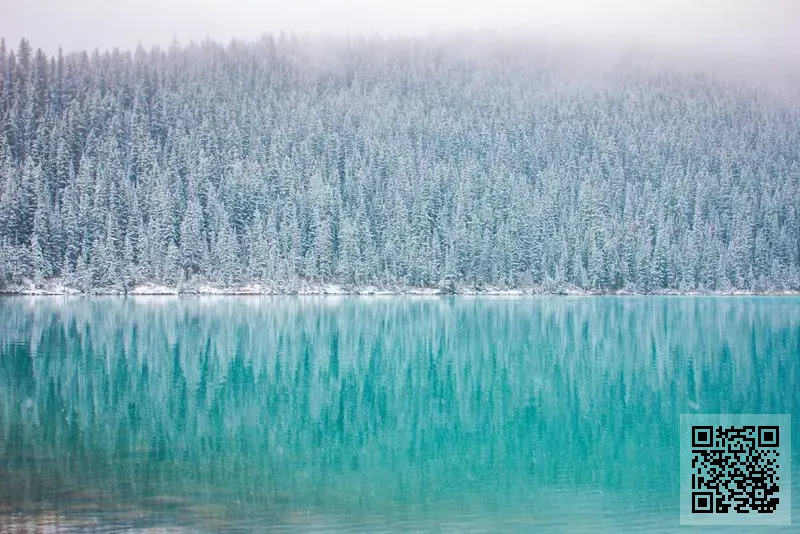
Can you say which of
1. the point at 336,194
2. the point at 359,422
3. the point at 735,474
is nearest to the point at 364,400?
the point at 359,422

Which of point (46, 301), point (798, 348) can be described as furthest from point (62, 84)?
point (798, 348)

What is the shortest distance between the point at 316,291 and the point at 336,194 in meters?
24.3

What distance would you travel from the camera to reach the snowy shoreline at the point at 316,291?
10750 centimetres

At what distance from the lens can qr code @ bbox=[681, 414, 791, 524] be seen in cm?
2081

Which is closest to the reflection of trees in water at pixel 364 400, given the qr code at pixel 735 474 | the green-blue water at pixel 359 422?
the green-blue water at pixel 359 422

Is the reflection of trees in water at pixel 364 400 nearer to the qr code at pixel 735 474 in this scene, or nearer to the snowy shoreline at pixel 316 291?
the qr code at pixel 735 474

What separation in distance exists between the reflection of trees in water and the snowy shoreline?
4154 cm

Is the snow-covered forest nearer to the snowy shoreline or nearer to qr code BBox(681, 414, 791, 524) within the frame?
the snowy shoreline

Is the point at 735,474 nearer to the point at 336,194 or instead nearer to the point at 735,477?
the point at 735,477

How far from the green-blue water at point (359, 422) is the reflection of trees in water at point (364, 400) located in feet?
0.42

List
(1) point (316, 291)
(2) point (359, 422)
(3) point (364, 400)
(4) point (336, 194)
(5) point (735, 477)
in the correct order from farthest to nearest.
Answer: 1. (4) point (336, 194)
2. (1) point (316, 291)
3. (3) point (364, 400)
4. (2) point (359, 422)
5. (5) point (735, 477)

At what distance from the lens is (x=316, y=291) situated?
124 metres

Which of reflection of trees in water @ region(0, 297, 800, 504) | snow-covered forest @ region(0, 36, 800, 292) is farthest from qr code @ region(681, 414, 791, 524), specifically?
snow-covered forest @ region(0, 36, 800, 292)

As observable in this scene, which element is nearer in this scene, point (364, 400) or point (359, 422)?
point (359, 422)
